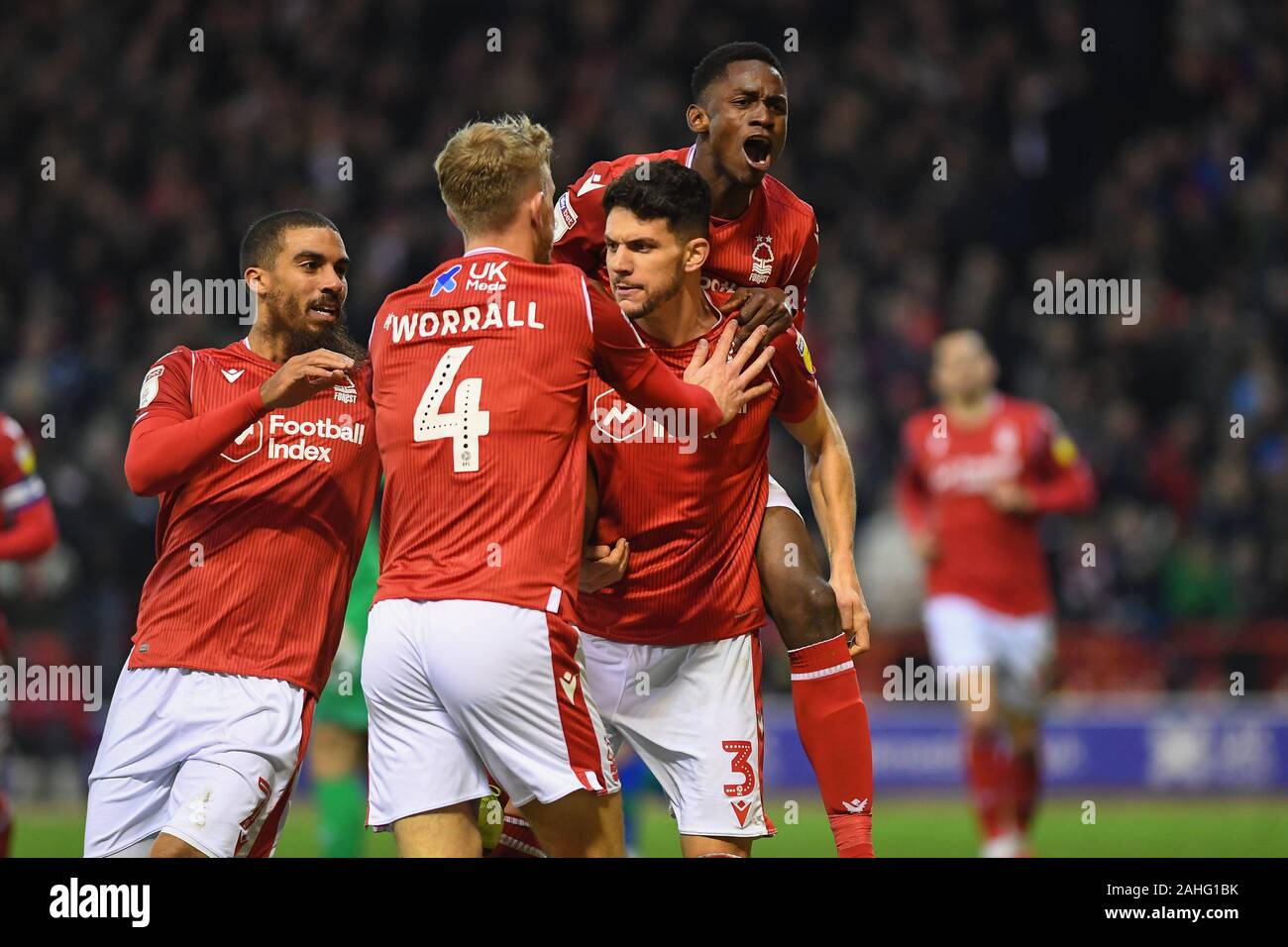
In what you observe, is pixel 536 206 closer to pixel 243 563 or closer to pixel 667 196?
pixel 667 196

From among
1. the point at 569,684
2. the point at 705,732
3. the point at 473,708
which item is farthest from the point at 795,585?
the point at 473,708

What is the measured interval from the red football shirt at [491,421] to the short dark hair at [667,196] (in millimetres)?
488

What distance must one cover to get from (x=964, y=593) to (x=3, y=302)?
348 inches

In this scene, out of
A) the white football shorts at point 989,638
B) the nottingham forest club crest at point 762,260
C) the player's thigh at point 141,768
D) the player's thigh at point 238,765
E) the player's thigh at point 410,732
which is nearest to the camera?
the player's thigh at point 410,732

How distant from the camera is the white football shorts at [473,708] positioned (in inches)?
172

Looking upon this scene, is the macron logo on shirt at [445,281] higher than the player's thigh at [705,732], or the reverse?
the macron logo on shirt at [445,281]

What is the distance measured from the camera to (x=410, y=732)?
4.51 metres

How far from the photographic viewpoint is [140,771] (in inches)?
192

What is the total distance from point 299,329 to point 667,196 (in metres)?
1.20

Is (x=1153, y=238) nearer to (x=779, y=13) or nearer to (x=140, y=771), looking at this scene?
(x=779, y=13)

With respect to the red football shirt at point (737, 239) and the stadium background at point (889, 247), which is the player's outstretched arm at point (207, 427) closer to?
the red football shirt at point (737, 239)

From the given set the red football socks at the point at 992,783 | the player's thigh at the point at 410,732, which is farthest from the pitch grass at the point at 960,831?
the player's thigh at the point at 410,732
